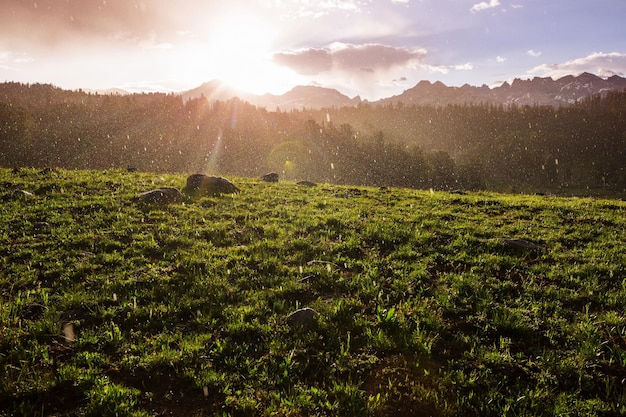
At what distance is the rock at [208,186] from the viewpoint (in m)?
24.1


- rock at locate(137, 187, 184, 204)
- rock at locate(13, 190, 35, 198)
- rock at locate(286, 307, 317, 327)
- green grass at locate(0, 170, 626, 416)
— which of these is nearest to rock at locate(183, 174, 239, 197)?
rock at locate(137, 187, 184, 204)

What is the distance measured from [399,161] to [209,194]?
121216 millimetres

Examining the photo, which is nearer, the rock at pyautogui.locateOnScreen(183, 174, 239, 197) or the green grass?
the green grass

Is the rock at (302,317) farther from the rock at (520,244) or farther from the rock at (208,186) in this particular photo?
the rock at (208,186)

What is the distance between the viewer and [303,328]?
353 inches

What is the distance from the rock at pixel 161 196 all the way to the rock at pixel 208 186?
231cm

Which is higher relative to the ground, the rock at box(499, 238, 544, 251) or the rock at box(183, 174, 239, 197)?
the rock at box(183, 174, 239, 197)

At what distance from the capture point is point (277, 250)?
14258 mm

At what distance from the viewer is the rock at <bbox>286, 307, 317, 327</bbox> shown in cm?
915

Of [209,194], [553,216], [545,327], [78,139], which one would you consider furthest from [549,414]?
[78,139]

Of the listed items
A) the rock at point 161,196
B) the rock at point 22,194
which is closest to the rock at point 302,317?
the rock at point 161,196

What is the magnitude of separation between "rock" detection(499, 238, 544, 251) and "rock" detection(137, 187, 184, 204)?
1709 cm

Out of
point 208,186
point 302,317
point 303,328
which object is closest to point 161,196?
point 208,186

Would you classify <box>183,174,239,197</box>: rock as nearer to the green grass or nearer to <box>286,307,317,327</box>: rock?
the green grass
